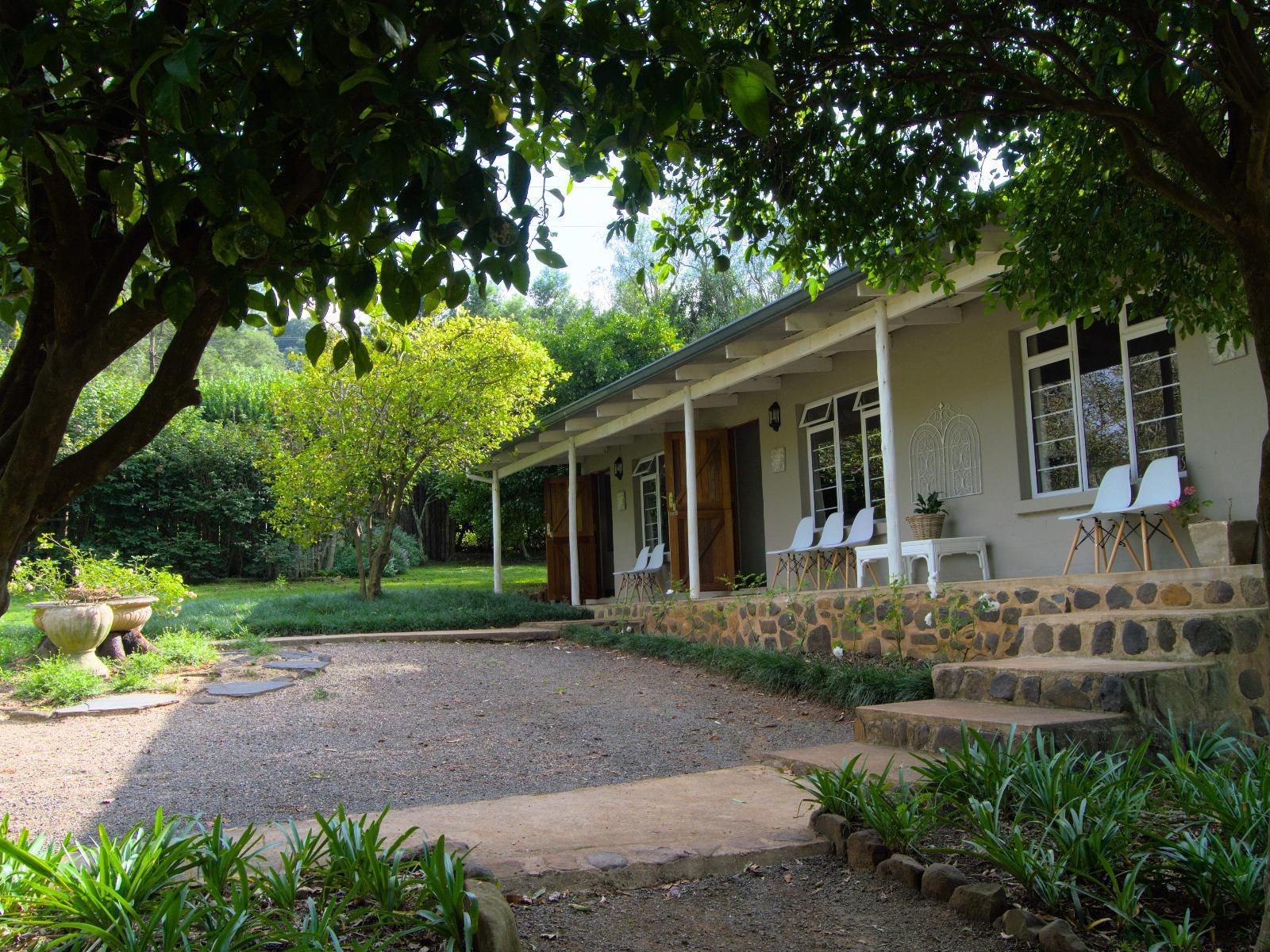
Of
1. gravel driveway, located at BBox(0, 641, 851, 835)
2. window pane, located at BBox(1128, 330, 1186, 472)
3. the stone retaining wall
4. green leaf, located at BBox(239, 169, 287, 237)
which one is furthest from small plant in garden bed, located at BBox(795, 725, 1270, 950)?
window pane, located at BBox(1128, 330, 1186, 472)

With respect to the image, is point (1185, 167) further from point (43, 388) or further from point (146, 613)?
point (146, 613)

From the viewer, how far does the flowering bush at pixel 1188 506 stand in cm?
678

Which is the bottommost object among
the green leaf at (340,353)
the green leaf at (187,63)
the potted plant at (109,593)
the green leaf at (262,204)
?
the potted plant at (109,593)

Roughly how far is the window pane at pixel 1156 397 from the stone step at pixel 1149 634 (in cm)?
184

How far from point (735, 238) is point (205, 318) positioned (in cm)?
263

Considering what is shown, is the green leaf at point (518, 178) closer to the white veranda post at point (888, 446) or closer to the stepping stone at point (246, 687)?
the white veranda post at point (888, 446)

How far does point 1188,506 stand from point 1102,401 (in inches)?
50.8

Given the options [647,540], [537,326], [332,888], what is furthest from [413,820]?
[537,326]

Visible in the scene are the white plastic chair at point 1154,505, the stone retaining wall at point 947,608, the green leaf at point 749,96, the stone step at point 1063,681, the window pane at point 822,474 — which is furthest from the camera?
the window pane at point 822,474

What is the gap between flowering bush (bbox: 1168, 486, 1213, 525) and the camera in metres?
6.78

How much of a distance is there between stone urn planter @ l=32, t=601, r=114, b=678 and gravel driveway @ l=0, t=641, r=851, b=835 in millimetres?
921

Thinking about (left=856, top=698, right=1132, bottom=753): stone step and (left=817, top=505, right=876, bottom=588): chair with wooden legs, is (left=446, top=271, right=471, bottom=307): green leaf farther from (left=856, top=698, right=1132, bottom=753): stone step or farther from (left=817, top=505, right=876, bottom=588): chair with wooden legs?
(left=817, top=505, right=876, bottom=588): chair with wooden legs

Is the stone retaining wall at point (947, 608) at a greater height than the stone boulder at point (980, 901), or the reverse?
the stone retaining wall at point (947, 608)

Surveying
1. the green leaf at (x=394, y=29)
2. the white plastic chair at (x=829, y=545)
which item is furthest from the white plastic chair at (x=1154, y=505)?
the green leaf at (x=394, y=29)
